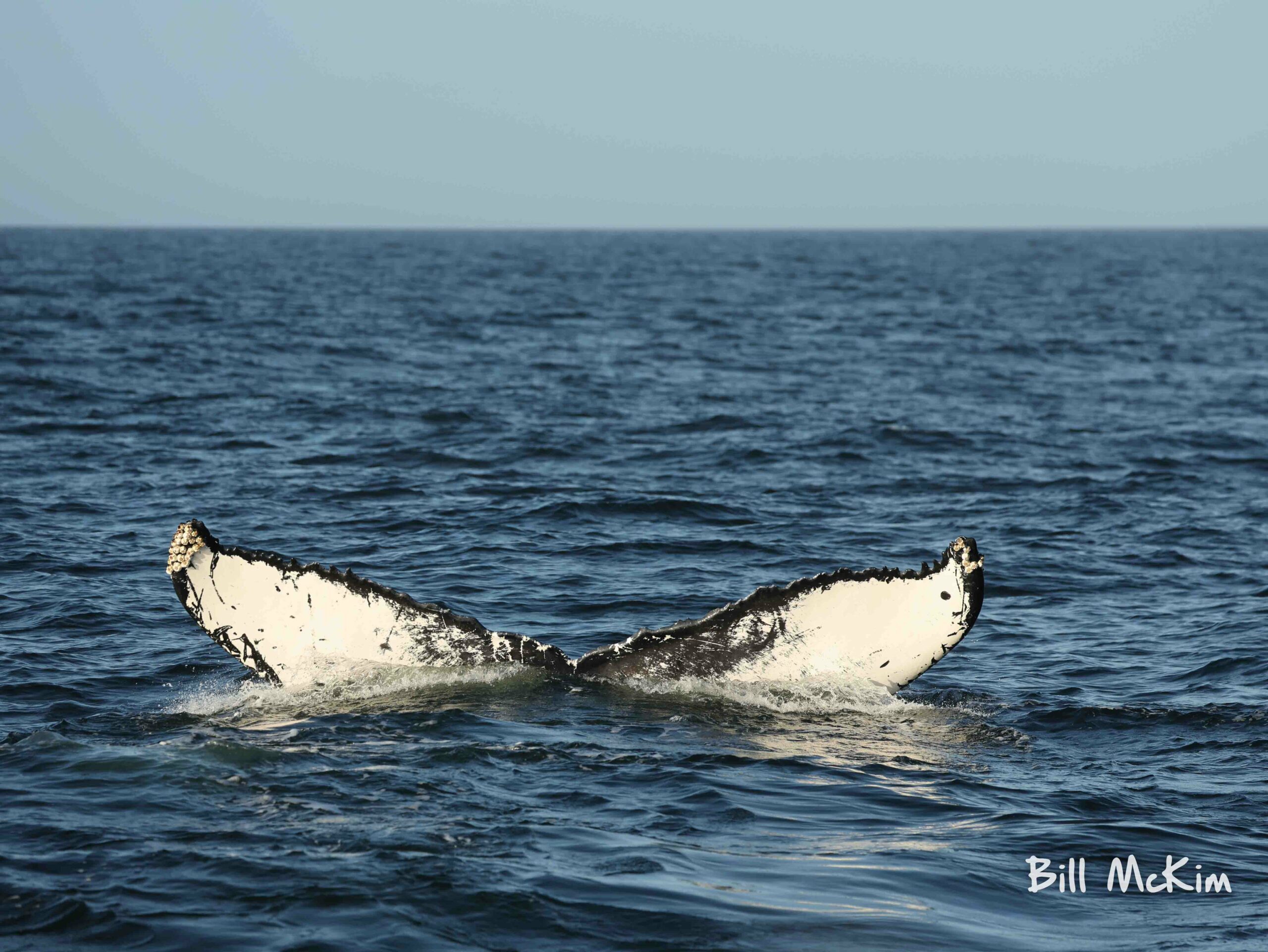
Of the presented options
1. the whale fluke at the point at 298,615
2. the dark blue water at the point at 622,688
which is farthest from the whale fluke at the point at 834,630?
the whale fluke at the point at 298,615

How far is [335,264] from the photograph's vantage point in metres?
92.9

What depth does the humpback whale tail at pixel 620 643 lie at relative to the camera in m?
8.29

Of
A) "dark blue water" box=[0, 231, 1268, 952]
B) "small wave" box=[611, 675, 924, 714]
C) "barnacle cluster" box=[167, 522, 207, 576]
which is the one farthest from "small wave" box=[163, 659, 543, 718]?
"barnacle cluster" box=[167, 522, 207, 576]

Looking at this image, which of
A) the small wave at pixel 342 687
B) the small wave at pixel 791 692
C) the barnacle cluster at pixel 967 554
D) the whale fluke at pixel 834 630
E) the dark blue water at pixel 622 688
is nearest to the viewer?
the dark blue water at pixel 622 688

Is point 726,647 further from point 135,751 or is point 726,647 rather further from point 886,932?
point 135,751

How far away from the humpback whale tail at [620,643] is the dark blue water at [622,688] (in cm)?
30

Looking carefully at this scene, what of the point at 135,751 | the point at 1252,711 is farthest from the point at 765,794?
the point at 1252,711

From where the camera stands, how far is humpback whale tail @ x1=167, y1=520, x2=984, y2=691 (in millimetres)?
8289

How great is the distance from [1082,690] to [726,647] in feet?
10.6

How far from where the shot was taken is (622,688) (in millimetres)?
9352

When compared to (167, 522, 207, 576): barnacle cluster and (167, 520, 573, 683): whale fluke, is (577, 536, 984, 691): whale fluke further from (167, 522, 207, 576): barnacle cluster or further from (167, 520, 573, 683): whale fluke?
(167, 522, 207, 576): barnacle cluster

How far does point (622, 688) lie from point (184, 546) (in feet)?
9.18
